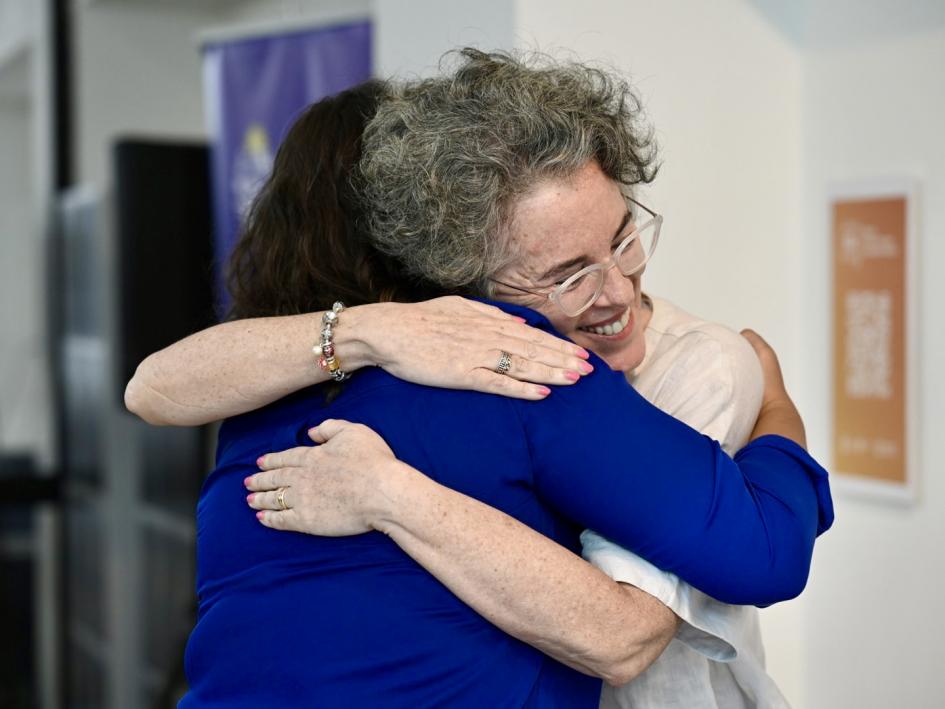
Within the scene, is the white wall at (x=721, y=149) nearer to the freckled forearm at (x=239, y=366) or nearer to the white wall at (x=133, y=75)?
the freckled forearm at (x=239, y=366)

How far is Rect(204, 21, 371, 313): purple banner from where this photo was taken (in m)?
2.95

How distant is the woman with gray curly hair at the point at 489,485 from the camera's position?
46.8 inches

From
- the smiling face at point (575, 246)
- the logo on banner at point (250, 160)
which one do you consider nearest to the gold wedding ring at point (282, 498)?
the smiling face at point (575, 246)

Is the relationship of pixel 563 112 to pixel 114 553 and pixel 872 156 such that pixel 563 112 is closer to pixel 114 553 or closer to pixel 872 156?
pixel 872 156

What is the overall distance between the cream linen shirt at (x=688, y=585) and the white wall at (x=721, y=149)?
25.6 inches

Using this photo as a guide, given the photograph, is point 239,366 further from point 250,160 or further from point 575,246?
point 250,160

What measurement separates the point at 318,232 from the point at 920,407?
135 centimetres

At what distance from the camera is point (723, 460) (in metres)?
1.22

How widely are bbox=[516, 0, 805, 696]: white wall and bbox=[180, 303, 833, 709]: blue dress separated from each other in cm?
99

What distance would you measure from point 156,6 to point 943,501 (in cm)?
397

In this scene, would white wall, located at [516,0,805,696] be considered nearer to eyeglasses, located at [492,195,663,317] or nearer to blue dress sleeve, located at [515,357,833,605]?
eyeglasses, located at [492,195,663,317]

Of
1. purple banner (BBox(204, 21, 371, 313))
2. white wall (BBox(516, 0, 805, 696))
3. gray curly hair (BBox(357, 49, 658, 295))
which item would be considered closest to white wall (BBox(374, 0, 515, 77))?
white wall (BBox(516, 0, 805, 696))

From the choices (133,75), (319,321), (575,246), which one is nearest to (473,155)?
(575,246)

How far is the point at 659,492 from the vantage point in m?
1.18
